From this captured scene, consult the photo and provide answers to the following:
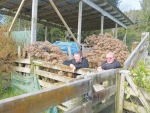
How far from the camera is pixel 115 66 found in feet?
12.2

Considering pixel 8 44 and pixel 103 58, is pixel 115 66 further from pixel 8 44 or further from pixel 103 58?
pixel 8 44

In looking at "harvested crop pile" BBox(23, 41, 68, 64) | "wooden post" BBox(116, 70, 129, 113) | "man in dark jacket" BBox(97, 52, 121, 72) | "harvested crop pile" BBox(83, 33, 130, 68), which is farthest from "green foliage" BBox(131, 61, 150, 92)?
"harvested crop pile" BBox(23, 41, 68, 64)

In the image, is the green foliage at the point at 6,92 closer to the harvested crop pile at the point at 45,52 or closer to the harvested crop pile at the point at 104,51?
the harvested crop pile at the point at 45,52

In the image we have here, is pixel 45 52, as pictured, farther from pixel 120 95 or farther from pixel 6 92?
pixel 120 95

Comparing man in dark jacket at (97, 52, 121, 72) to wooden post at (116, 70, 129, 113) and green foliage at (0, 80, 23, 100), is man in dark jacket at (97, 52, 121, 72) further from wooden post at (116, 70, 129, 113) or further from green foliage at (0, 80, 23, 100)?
Answer: green foliage at (0, 80, 23, 100)

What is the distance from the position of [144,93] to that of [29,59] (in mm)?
3695

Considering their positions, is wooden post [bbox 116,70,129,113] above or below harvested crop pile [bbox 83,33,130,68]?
below

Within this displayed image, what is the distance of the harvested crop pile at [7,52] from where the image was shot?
5.28m

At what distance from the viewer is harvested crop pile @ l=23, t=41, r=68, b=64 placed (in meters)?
4.88

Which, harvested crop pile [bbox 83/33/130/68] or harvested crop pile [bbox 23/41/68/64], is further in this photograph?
harvested crop pile [bbox 83/33/130/68]

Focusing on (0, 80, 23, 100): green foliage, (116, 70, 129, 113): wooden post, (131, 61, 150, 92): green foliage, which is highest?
(131, 61, 150, 92): green foliage

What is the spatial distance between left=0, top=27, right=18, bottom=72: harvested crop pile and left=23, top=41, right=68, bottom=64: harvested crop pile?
21.1 inches

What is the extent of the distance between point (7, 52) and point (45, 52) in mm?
1240

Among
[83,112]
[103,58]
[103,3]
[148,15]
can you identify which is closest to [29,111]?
[83,112]
